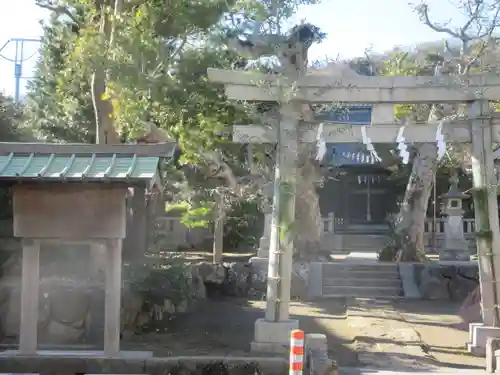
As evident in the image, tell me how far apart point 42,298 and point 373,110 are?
6.51m

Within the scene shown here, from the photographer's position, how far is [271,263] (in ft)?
31.9

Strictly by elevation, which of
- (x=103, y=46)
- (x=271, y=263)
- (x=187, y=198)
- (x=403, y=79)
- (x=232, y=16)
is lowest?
(x=271, y=263)

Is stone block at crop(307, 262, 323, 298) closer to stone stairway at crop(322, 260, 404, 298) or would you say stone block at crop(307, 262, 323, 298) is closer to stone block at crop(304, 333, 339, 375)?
stone stairway at crop(322, 260, 404, 298)

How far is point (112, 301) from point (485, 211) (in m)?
6.15

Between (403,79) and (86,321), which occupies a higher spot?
(403,79)

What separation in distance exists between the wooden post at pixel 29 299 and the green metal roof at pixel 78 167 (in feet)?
3.38

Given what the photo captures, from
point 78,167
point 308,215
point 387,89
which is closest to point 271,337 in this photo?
point 78,167

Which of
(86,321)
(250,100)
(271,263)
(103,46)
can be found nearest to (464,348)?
(271,263)

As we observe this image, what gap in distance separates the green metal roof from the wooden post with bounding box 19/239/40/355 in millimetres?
1029

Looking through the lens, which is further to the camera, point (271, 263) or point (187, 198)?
point (187, 198)

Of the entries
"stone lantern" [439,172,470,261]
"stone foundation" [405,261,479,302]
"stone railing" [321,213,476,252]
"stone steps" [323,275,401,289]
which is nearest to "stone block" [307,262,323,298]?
"stone steps" [323,275,401,289]

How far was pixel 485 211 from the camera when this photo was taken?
32.7 feet

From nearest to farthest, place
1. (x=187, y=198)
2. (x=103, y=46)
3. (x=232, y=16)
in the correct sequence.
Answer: (x=103, y=46) → (x=232, y=16) → (x=187, y=198)

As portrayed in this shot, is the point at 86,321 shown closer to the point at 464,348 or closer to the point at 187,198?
the point at 464,348
